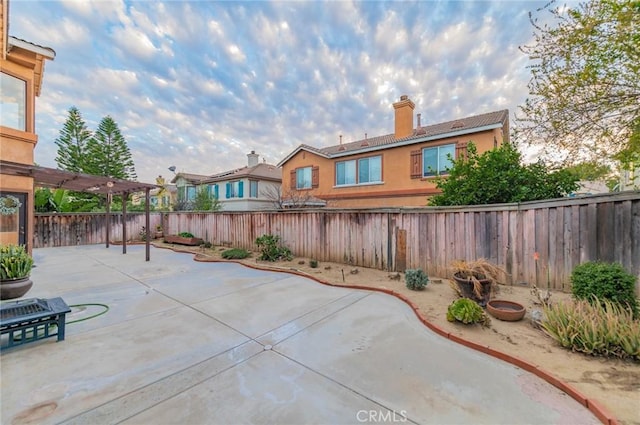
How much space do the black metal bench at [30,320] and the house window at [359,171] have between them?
1230cm

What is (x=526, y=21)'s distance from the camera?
5.91 m

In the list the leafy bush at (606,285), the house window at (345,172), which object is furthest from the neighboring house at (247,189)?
the leafy bush at (606,285)

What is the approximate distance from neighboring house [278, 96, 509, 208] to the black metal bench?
11005 mm

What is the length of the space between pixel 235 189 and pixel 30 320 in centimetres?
1683

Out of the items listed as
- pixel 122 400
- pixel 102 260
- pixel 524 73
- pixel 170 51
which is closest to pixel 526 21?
pixel 524 73

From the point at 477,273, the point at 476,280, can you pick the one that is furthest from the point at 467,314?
the point at 477,273

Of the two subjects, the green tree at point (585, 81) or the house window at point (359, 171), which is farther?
the house window at point (359, 171)

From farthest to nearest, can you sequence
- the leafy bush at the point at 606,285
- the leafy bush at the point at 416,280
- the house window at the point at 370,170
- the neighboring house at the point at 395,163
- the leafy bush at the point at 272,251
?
the house window at the point at 370,170 → the neighboring house at the point at 395,163 → the leafy bush at the point at 272,251 → the leafy bush at the point at 416,280 → the leafy bush at the point at 606,285

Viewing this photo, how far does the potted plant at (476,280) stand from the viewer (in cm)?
420

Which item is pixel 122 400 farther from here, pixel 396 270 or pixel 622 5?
pixel 622 5

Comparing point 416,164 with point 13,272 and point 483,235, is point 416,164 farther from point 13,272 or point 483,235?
point 13,272

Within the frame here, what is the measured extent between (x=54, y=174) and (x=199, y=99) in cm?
760

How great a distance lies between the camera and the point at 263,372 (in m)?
2.54

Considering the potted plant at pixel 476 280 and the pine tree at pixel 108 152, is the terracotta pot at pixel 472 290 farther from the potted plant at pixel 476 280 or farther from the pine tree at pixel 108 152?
the pine tree at pixel 108 152
